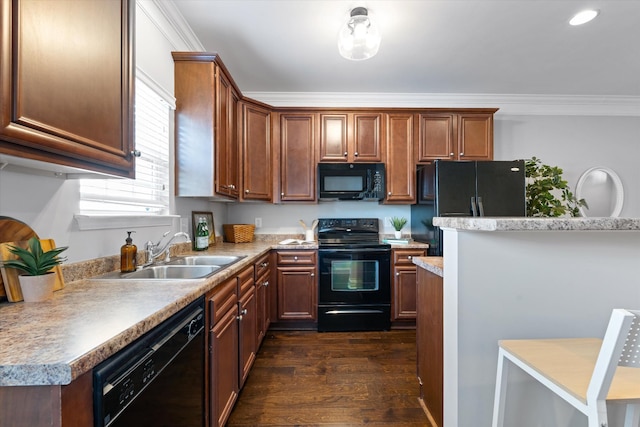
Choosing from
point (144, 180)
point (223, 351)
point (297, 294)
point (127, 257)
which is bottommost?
point (297, 294)

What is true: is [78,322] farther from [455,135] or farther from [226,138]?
[455,135]

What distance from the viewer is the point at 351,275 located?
2795mm

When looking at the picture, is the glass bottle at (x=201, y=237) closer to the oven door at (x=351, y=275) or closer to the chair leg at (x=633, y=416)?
the oven door at (x=351, y=275)

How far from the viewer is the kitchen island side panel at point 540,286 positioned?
1.13 meters

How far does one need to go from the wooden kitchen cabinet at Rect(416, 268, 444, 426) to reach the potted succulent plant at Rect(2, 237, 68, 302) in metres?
1.57

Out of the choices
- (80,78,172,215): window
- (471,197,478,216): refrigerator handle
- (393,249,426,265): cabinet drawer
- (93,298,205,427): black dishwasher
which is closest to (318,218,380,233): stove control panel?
(393,249,426,265): cabinet drawer

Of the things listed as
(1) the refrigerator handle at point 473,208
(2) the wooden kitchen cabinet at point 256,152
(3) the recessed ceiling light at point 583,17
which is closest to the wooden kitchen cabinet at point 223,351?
(2) the wooden kitchen cabinet at point 256,152

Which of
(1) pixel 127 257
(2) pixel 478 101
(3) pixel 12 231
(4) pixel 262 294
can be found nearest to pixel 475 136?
(2) pixel 478 101

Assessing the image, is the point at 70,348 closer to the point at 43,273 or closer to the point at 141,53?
the point at 43,273

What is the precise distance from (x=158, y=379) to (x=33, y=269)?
560mm

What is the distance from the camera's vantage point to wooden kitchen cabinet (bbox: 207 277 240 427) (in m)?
1.27

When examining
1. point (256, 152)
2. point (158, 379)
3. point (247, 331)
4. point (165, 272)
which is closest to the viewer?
point (158, 379)

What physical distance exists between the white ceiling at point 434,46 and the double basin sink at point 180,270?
174 cm

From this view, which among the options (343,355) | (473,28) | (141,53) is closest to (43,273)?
(141,53)
